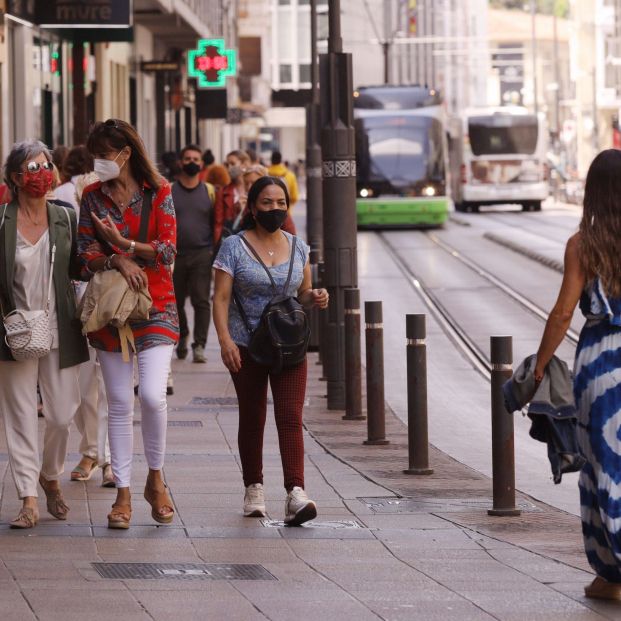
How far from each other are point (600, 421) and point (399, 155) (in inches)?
1404

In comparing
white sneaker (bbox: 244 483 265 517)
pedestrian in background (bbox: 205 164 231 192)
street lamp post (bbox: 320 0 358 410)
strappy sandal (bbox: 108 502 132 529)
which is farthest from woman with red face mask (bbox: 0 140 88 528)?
pedestrian in background (bbox: 205 164 231 192)

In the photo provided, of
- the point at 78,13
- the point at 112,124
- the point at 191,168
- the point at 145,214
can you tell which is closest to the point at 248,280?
the point at 145,214

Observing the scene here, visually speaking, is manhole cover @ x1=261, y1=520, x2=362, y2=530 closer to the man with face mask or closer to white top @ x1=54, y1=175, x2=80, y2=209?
white top @ x1=54, y1=175, x2=80, y2=209

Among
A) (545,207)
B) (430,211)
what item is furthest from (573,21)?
(430,211)

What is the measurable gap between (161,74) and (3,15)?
69.8 ft

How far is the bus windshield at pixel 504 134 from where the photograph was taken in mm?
52969

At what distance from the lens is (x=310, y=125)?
31.9 m

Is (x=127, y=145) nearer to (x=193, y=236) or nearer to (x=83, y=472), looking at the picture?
(x=83, y=472)

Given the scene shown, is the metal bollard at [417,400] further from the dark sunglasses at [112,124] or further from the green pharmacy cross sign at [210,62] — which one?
the green pharmacy cross sign at [210,62]

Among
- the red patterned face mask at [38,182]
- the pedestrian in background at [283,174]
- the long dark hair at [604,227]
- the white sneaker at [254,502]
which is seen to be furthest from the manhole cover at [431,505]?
the pedestrian in background at [283,174]

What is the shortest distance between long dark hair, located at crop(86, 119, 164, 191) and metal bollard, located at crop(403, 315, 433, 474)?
2418mm

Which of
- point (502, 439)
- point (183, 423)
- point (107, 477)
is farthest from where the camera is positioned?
point (183, 423)

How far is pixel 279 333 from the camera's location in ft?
26.6

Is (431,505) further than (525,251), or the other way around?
(525,251)
